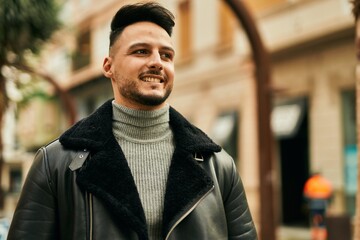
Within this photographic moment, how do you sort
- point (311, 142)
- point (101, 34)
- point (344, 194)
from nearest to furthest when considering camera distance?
point (344, 194)
point (311, 142)
point (101, 34)

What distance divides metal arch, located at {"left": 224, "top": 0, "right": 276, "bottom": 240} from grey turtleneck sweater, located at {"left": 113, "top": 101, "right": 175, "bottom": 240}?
5661 mm

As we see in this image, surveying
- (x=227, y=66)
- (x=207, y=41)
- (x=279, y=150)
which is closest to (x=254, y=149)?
(x=279, y=150)

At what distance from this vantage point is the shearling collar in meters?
2.11

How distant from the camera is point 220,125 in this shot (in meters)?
19.0

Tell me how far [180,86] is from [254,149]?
5.39m

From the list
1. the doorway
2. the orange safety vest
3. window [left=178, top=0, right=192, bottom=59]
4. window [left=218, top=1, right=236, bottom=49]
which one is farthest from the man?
window [left=178, top=0, right=192, bottom=59]

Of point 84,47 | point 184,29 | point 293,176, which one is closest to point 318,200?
point 293,176

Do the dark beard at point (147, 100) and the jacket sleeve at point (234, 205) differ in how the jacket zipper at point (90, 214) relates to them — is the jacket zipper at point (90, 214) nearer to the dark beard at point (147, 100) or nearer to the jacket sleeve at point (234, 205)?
the dark beard at point (147, 100)

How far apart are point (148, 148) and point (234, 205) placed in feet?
1.33

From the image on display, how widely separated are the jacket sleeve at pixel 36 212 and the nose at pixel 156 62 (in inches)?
21.3

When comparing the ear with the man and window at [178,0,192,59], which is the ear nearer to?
the man

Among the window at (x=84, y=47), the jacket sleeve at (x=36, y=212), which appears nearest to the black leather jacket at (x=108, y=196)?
the jacket sleeve at (x=36, y=212)

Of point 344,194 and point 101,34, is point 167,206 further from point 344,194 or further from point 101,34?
point 101,34

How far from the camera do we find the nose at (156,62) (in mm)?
2221
